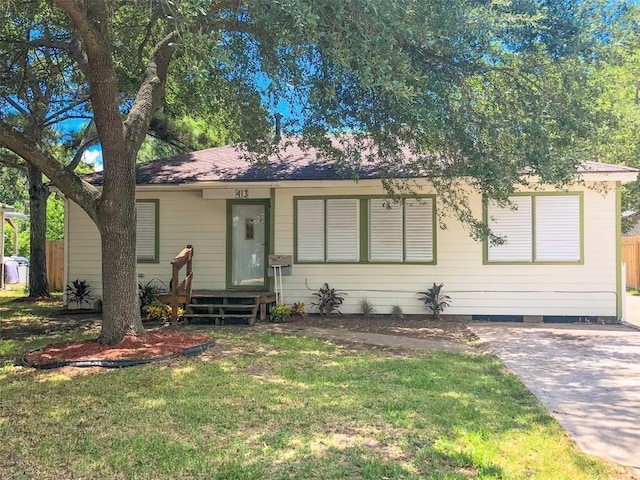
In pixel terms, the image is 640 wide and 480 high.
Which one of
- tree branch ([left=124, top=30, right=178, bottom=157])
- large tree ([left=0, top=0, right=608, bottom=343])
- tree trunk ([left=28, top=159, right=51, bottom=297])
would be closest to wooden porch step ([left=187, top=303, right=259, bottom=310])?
large tree ([left=0, top=0, right=608, bottom=343])

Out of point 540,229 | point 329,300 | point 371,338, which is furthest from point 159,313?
point 540,229

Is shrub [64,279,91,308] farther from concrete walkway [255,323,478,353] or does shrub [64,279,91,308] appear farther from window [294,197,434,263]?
window [294,197,434,263]

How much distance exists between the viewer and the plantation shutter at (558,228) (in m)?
10.3

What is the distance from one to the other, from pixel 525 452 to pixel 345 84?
208 inches

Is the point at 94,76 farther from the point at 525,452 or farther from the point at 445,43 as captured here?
the point at 525,452

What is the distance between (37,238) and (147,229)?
6.04m

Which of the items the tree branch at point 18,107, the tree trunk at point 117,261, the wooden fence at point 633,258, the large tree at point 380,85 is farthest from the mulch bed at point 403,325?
the wooden fence at point 633,258

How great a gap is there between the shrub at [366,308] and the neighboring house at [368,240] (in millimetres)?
126

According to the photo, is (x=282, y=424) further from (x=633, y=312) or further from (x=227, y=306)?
(x=633, y=312)

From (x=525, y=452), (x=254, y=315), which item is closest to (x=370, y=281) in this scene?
(x=254, y=315)

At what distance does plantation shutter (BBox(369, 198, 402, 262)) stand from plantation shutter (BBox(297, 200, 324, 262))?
1092mm

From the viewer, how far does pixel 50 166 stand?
689 centimetres

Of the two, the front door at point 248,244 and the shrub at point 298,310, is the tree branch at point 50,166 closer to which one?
the front door at point 248,244

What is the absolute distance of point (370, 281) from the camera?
1091 centimetres
